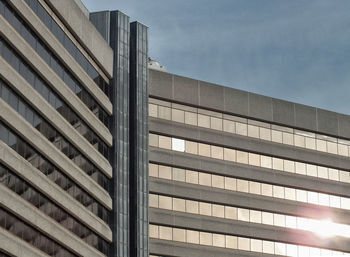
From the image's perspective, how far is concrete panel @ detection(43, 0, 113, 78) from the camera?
74.1m

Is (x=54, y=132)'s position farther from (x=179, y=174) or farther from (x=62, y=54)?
(x=179, y=174)

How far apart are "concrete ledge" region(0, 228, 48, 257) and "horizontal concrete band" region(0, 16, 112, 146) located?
9565mm

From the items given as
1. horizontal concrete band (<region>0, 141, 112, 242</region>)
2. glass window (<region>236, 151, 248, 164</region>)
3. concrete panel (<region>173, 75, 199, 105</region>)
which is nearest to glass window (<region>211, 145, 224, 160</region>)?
glass window (<region>236, 151, 248, 164</region>)

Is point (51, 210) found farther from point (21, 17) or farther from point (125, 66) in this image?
point (125, 66)

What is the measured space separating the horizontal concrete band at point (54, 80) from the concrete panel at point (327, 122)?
23.8m

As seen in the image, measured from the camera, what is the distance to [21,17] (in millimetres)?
67562

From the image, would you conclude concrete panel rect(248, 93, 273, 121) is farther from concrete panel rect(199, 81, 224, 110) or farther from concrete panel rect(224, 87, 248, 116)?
concrete panel rect(199, 81, 224, 110)

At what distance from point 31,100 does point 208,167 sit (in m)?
25.5

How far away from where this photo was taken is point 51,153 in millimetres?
70875

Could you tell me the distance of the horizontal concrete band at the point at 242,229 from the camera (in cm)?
8638

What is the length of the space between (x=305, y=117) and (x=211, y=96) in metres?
10.3

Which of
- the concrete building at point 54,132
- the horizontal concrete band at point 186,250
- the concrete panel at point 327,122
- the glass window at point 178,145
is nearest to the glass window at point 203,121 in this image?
the glass window at point 178,145

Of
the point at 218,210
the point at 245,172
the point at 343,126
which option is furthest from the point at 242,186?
the point at 343,126

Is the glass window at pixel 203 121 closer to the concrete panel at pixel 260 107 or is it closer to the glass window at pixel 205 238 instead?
the concrete panel at pixel 260 107
